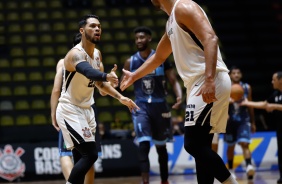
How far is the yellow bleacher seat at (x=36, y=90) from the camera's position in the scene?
15.4 meters

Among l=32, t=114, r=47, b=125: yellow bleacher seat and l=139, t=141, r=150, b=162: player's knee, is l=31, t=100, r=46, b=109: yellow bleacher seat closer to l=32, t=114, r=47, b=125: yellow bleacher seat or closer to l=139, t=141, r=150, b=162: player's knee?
l=32, t=114, r=47, b=125: yellow bleacher seat

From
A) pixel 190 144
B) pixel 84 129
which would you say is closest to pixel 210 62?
pixel 190 144

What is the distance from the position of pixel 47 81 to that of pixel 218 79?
444 inches

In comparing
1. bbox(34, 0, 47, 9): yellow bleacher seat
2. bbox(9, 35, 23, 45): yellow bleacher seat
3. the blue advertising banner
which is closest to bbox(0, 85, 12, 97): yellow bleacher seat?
bbox(9, 35, 23, 45): yellow bleacher seat

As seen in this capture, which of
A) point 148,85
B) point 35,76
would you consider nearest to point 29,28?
point 35,76

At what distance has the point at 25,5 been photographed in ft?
57.7

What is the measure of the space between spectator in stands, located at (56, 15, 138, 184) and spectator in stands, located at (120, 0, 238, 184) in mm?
1040

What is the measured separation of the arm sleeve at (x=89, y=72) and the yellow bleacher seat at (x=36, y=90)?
10.1m

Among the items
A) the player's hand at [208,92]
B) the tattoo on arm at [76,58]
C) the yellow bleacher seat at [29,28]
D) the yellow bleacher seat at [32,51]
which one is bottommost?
the player's hand at [208,92]

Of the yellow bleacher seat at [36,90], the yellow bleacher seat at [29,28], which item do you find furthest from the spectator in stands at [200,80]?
the yellow bleacher seat at [29,28]

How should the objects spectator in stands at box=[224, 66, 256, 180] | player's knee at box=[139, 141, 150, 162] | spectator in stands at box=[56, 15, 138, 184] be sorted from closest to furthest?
spectator in stands at box=[56, 15, 138, 184]
player's knee at box=[139, 141, 150, 162]
spectator in stands at box=[224, 66, 256, 180]

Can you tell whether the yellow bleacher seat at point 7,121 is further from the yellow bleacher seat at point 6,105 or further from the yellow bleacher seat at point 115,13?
the yellow bleacher seat at point 115,13

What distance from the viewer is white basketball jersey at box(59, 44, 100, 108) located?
588cm

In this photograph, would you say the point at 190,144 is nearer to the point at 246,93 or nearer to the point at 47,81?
the point at 246,93
